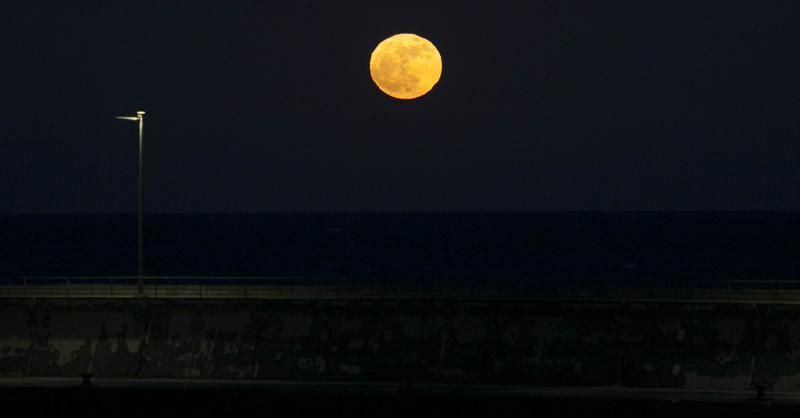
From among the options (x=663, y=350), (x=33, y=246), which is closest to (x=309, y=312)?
(x=663, y=350)

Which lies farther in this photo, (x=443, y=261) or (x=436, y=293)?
(x=443, y=261)

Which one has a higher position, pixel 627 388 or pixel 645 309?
pixel 645 309

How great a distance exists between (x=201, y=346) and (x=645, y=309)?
15.5 metres

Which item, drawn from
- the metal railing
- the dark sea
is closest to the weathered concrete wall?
the metal railing

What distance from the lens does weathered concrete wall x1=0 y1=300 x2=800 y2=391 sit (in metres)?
36.8

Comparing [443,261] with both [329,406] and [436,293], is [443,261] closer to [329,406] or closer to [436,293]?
[436,293]

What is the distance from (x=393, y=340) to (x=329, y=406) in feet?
40.0

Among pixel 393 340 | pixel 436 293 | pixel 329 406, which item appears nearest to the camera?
pixel 329 406

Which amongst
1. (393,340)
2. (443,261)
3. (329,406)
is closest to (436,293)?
(393,340)

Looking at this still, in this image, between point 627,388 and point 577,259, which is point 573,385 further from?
point 577,259

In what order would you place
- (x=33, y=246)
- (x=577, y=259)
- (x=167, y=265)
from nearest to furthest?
(x=167, y=265) → (x=577, y=259) → (x=33, y=246)

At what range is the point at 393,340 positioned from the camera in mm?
38000

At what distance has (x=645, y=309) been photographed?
37469 millimetres

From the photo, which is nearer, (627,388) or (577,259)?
(627,388)
